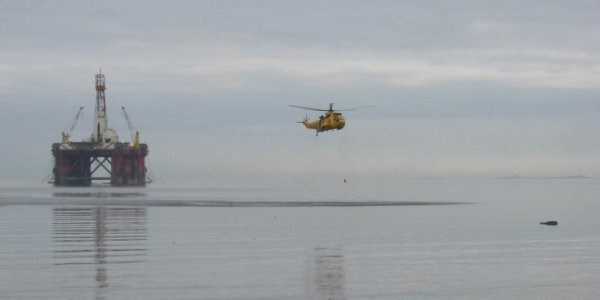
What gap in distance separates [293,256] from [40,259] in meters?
10.1

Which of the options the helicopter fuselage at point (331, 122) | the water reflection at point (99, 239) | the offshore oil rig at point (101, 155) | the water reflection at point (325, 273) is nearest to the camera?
the water reflection at point (325, 273)

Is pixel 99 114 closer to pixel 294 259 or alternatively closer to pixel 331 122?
pixel 331 122

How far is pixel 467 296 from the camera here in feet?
96.4

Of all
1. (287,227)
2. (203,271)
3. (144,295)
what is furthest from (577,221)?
(144,295)

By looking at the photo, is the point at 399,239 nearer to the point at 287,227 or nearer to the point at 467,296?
the point at 287,227

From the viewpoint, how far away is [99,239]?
157ft

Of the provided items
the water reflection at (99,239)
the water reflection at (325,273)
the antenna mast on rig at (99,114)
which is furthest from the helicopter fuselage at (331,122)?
the antenna mast on rig at (99,114)

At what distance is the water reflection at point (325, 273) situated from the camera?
29633 mm

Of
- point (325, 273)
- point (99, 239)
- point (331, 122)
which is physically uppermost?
point (331, 122)

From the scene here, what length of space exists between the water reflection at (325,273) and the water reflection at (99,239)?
6.51 m

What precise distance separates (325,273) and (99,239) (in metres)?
16.9

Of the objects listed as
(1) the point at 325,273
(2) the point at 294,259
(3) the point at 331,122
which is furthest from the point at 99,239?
(3) the point at 331,122

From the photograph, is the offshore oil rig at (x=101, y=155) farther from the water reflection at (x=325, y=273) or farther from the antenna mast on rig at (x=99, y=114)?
the water reflection at (x=325, y=273)

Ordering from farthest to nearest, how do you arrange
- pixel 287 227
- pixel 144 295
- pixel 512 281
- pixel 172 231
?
1. pixel 287 227
2. pixel 172 231
3. pixel 512 281
4. pixel 144 295
